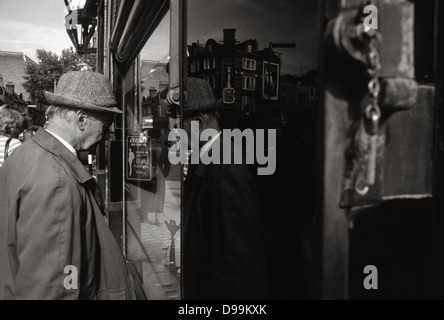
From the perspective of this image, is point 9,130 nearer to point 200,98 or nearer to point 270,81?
point 200,98

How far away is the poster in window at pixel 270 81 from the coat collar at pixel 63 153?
0.92 metres

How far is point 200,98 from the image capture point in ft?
7.70

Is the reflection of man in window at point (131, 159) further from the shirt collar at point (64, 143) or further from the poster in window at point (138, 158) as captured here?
the shirt collar at point (64, 143)

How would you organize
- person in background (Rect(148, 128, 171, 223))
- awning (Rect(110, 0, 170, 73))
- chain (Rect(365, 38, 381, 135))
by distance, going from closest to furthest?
chain (Rect(365, 38, 381, 135)) → awning (Rect(110, 0, 170, 73)) → person in background (Rect(148, 128, 171, 223))

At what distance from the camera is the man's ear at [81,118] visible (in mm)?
2336

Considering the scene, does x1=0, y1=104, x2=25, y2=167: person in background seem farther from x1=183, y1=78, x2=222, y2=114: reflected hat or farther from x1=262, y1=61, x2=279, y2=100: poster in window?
x1=262, y1=61, x2=279, y2=100: poster in window

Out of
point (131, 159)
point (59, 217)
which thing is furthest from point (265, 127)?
point (131, 159)

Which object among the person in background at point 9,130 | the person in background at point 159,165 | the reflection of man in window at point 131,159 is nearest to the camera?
the person in background at point 159,165

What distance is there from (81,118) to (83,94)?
0.43ft

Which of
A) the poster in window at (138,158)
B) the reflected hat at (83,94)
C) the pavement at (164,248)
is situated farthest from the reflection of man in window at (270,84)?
the poster in window at (138,158)

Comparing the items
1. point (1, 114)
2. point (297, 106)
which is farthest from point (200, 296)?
point (1, 114)

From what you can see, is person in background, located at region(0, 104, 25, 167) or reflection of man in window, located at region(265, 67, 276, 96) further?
person in background, located at region(0, 104, 25, 167)

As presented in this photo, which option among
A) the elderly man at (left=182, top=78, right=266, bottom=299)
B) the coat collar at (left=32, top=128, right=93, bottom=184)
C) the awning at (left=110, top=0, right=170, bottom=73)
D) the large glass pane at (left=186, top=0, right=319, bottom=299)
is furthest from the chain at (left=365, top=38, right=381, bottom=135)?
the awning at (left=110, top=0, right=170, bottom=73)

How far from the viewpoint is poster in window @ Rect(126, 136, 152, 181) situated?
4.94m
